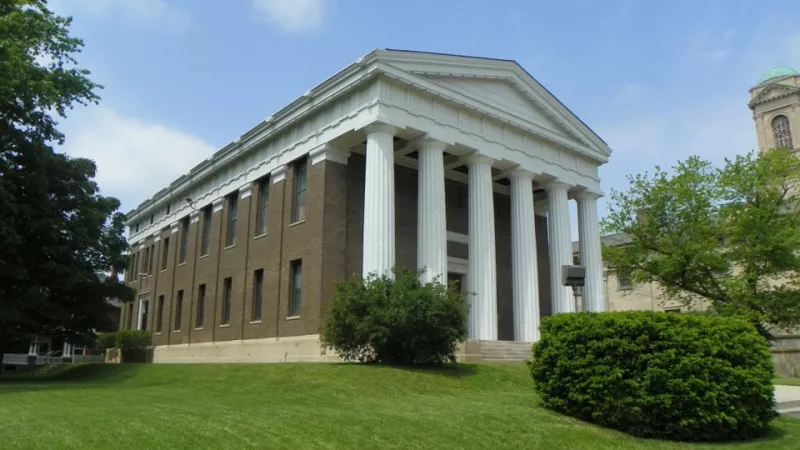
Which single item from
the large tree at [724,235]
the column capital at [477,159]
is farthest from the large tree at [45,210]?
the large tree at [724,235]

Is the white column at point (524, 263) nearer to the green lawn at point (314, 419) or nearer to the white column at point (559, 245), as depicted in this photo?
the white column at point (559, 245)

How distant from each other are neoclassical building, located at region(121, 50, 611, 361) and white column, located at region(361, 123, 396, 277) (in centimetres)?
6

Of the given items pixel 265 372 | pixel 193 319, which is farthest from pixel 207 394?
pixel 193 319

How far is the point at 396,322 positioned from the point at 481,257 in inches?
360

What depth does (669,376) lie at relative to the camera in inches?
452

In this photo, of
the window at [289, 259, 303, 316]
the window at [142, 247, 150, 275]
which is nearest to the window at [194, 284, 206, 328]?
the window at [289, 259, 303, 316]

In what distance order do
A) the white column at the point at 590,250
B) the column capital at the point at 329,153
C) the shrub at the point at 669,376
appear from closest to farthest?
the shrub at the point at 669,376, the column capital at the point at 329,153, the white column at the point at 590,250

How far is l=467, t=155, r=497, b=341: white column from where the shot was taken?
26.9 m

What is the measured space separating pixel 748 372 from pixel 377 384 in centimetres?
857

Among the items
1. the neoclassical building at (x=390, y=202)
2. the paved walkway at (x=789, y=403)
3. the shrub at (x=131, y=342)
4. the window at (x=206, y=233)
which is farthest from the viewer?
the shrub at (x=131, y=342)

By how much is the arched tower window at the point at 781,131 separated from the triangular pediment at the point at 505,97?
62849 mm

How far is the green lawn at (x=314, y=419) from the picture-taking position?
9.05m

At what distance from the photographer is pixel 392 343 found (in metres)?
20.1

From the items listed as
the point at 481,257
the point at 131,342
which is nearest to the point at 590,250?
the point at 481,257
